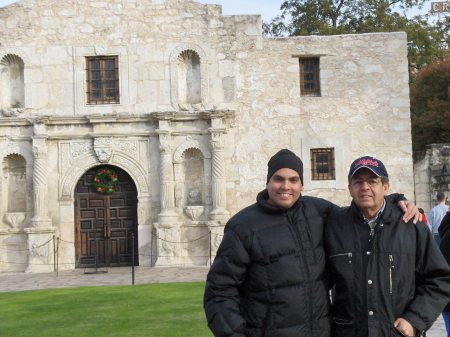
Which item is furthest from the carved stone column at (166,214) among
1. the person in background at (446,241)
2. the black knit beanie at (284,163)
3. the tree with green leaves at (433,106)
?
the black knit beanie at (284,163)

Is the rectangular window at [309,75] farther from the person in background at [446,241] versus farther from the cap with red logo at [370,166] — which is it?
the cap with red logo at [370,166]

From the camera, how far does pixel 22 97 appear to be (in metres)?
20.3

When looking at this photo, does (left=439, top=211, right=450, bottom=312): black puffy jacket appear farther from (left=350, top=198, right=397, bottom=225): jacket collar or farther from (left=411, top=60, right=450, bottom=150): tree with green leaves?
(left=411, top=60, right=450, bottom=150): tree with green leaves

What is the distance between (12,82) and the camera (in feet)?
67.0

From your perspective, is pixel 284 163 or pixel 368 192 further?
pixel 284 163

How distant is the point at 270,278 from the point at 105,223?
51.7ft

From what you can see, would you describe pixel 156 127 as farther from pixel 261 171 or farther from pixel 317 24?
pixel 317 24

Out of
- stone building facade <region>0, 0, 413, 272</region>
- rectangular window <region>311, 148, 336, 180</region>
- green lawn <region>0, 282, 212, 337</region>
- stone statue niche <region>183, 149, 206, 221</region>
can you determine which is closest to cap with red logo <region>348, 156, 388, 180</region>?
green lawn <region>0, 282, 212, 337</region>

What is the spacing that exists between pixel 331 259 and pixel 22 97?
17.0m

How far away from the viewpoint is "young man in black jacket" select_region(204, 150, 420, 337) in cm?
464

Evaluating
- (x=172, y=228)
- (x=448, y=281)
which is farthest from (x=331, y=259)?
(x=172, y=228)

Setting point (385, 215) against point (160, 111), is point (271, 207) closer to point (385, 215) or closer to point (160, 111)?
point (385, 215)

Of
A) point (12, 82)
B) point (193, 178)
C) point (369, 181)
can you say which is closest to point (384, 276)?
point (369, 181)

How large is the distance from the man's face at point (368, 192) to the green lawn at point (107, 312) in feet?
16.5
